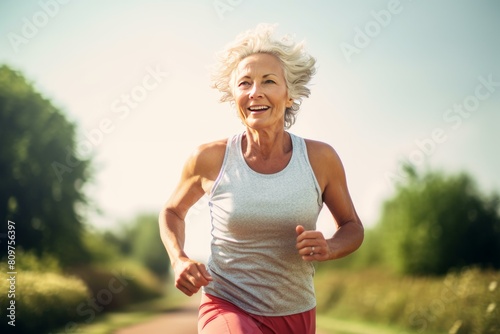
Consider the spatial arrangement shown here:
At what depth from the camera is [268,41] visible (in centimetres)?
241

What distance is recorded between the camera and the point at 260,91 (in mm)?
2330

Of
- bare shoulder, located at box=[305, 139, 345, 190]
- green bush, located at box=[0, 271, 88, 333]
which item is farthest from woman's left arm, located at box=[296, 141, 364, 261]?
green bush, located at box=[0, 271, 88, 333]

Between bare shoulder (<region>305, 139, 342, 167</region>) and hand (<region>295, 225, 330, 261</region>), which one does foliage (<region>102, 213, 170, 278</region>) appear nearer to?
bare shoulder (<region>305, 139, 342, 167</region>)

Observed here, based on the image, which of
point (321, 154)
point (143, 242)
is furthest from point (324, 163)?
point (143, 242)

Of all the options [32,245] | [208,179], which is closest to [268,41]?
[208,179]

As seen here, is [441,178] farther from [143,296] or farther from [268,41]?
[268,41]

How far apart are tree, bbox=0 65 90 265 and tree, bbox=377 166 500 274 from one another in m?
3.69

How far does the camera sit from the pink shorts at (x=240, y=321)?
2.14 metres

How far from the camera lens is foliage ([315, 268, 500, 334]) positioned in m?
6.74

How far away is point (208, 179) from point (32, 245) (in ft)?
18.1

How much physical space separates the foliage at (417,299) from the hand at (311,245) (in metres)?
4.96

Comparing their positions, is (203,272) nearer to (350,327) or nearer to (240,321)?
(240,321)

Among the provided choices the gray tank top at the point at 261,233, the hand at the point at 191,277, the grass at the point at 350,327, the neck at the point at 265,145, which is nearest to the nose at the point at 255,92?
the neck at the point at 265,145

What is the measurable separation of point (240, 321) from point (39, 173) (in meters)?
5.89
